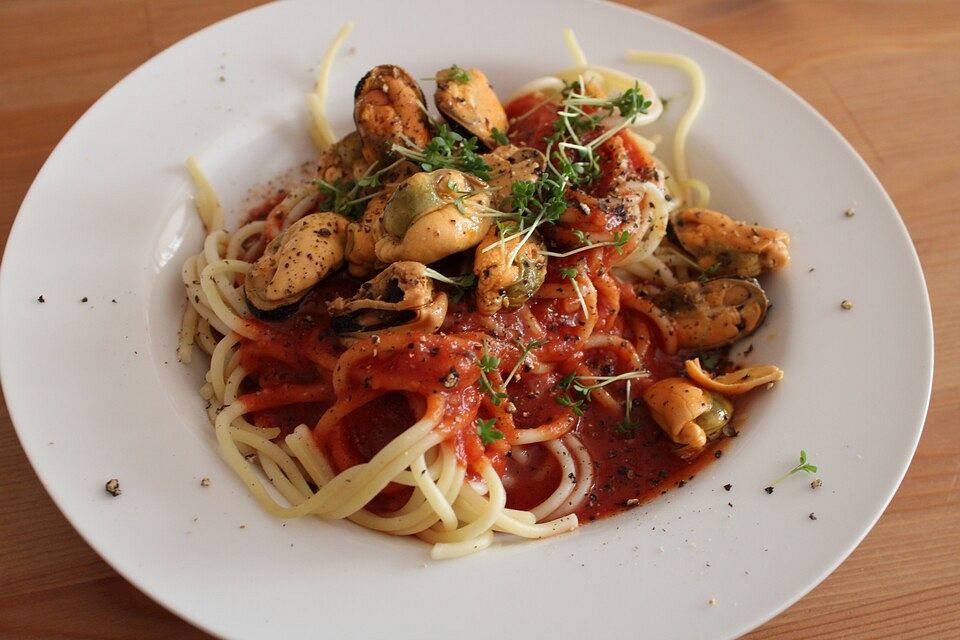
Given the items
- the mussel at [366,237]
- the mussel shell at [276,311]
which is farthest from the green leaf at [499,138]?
the mussel shell at [276,311]

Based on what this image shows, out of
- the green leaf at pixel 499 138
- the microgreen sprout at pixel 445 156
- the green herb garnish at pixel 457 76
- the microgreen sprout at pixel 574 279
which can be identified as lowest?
the microgreen sprout at pixel 574 279

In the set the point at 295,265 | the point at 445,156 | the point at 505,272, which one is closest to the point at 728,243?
the point at 505,272

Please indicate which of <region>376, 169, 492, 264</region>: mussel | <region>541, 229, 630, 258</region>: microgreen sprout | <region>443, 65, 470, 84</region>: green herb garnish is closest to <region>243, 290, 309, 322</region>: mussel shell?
<region>376, 169, 492, 264</region>: mussel

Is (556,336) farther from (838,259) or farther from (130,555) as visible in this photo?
(130,555)

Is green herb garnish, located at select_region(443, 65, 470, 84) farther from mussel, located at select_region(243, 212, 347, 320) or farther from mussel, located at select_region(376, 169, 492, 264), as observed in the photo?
mussel, located at select_region(243, 212, 347, 320)

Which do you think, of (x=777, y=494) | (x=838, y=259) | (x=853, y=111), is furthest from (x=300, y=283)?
(x=853, y=111)

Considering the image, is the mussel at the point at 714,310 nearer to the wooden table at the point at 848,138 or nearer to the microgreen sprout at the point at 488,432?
the wooden table at the point at 848,138

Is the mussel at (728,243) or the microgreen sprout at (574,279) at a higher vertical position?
the microgreen sprout at (574,279)

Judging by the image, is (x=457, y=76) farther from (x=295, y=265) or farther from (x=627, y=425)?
(x=627, y=425)
